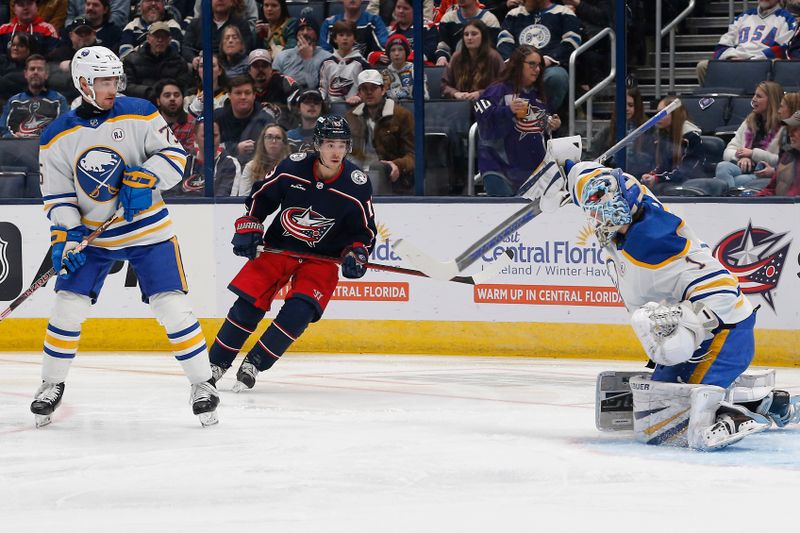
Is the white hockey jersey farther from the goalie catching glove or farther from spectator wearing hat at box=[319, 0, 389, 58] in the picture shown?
spectator wearing hat at box=[319, 0, 389, 58]

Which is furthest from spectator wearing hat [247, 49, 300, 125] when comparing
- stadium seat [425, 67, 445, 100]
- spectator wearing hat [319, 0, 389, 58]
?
stadium seat [425, 67, 445, 100]

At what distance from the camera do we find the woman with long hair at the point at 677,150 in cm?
642

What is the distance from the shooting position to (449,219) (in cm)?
683

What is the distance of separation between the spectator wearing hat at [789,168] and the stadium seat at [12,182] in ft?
12.9

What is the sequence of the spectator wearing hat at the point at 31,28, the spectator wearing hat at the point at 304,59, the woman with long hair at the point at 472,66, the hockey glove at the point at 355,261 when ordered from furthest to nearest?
the spectator wearing hat at the point at 31,28
the spectator wearing hat at the point at 304,59
the woman with long hair at the point at 472,66
the hockey glove at the point at 355,261

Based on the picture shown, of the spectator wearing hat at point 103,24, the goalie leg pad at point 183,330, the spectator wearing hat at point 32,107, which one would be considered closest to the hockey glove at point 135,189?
the goalie leg pad at point 183,330

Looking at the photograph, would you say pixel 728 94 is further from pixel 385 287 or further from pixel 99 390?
pixel 99 390

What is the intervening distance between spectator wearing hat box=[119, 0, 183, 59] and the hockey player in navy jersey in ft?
6.69

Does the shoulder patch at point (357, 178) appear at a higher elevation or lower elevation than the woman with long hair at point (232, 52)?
lower

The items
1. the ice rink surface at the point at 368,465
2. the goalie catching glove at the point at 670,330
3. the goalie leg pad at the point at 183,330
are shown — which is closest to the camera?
the ice rink surface at the point at 368,465

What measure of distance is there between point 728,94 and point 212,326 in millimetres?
2970

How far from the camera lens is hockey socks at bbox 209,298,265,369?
563cm

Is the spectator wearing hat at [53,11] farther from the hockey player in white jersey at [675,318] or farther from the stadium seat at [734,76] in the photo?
the hockey player in white jersey at [675,318]

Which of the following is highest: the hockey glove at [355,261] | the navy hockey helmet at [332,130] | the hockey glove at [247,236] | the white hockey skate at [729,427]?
the navy hockey helmet at [332,130]
